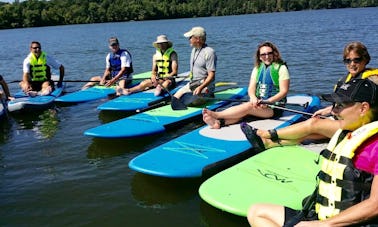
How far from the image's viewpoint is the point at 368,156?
2504mm

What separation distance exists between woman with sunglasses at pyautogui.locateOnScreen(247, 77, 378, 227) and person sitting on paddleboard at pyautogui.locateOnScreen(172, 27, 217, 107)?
4.22 metres

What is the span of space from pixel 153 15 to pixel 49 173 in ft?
224

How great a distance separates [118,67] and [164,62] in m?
1.54

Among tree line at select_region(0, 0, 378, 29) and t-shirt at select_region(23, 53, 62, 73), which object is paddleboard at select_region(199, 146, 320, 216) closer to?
t-shirt at select_region(23, 53, 62, 73)

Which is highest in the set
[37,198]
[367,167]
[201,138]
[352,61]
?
[352,61]

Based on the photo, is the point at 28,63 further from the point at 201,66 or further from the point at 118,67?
the point at 201,66

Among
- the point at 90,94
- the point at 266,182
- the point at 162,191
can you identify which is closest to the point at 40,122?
the point at 90,94

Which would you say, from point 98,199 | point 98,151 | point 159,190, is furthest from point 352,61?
point 98,151

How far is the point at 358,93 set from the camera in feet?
8.38

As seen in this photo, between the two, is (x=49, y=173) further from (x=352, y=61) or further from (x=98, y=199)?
(x=352, y=61)

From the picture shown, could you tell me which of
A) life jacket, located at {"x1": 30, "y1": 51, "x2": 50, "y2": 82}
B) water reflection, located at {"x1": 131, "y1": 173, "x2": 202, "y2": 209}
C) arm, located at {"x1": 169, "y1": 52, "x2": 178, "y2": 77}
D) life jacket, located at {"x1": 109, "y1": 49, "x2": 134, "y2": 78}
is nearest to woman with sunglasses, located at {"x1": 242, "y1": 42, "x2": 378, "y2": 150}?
water reflection, located at {"x1": 131, "y1": 173, "x2": 202, "y2": 209}

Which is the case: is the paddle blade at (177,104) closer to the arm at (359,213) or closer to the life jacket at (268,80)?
the life jacket at (268,80)

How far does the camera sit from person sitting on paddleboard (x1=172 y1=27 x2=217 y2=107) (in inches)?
273

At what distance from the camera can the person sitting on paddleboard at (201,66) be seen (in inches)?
273
